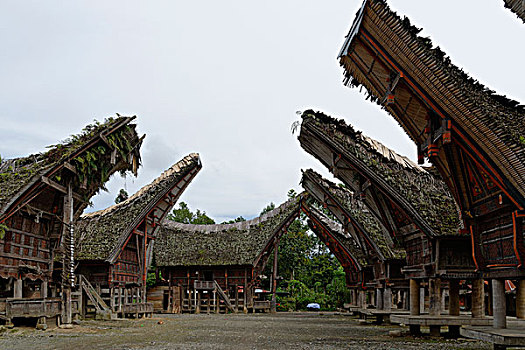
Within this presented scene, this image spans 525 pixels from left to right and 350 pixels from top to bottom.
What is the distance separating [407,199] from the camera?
15172 mm

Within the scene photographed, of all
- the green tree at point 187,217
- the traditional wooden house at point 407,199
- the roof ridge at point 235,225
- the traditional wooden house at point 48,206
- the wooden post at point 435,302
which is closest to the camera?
the wooden post at point 435,302

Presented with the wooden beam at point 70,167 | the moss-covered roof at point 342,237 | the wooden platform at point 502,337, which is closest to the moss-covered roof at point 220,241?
the moss-covered roof at point 342,237

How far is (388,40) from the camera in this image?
32.3ft

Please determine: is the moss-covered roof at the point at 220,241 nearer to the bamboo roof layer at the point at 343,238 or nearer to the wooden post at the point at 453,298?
the bamboo roof layer at the point at 343,238

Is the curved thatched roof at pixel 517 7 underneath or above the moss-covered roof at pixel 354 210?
above

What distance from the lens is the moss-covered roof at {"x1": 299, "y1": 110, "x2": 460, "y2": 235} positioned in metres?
15.3

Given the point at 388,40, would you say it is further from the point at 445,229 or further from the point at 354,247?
the point at 354,247

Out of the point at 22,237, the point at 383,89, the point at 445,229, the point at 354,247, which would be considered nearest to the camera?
the point at 383,89

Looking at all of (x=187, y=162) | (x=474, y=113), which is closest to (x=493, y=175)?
(x=474, y=113)

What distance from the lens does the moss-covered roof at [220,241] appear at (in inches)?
1417

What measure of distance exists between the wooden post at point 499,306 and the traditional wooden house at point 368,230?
12.4 m

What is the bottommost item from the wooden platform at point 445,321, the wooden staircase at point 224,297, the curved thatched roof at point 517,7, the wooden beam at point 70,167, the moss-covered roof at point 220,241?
the wooden staircase at point 224,297

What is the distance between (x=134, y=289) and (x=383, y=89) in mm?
21842

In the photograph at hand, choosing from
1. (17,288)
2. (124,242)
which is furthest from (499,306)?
(124,242)
